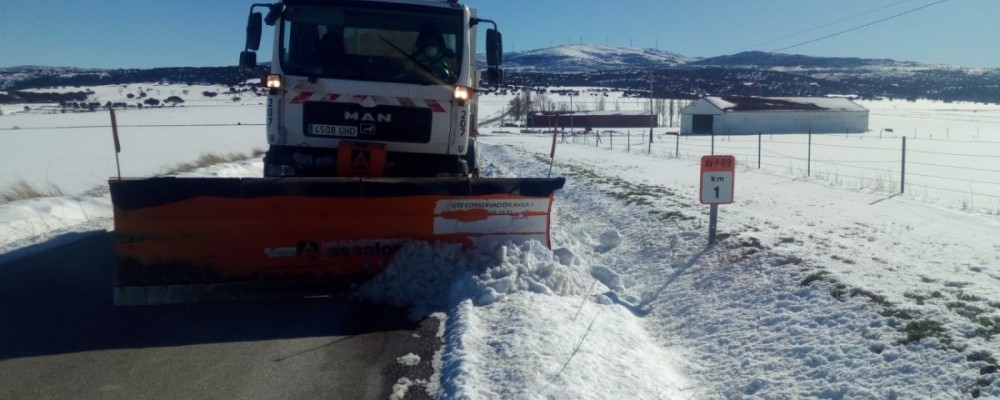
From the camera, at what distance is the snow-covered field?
4.60 metres

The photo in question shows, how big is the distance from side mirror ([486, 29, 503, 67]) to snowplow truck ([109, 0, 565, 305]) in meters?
0.02

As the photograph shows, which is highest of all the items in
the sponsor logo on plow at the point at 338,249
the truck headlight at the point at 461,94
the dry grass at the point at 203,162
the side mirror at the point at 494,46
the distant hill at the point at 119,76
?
A: the distant hill at the point at 119,76

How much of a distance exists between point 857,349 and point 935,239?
4202mm

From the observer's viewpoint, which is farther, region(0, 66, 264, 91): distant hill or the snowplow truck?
region(0, 66, 264, 91): distant hill

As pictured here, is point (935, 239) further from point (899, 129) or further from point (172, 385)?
point (899, 129)

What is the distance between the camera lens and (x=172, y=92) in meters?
77.9

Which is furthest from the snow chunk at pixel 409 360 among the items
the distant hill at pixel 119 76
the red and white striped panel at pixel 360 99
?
the distant hill at pixel 119 76

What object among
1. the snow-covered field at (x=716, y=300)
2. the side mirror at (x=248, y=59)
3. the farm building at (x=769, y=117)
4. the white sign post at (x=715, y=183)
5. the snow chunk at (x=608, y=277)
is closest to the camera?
the snow-covered field at (x=716, y=300)

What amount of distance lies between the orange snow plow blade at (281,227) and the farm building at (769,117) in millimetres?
60625

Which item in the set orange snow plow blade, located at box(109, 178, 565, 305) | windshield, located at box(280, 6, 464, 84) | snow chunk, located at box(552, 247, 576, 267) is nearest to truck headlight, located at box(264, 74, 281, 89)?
windshield, located at box(280, 6, 464, 84)

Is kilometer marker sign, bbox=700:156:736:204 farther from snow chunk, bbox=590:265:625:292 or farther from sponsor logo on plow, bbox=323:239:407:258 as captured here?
sponsor logo on plow, bbox=323:239:407:258

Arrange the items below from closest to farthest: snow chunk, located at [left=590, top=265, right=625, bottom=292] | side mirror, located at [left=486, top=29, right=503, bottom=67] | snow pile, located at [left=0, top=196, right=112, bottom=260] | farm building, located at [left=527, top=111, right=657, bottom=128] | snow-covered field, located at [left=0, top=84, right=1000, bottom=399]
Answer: snow-covered field, located at [left=0, top=84, right=1000, bottom=399] → snow chunk, located at [left=590, top=265, right=625, bottom=292] → side mirror, located at [left=486, top=29, right=503, bottom=67] → snow pile, located at [left=0, top=196, right=112, bottom=260] → farm building, located at [left=527, top=111, right=657, bottom=128]

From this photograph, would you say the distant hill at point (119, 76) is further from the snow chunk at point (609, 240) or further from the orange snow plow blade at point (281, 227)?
the orange snow plow blade at point (281, 227)

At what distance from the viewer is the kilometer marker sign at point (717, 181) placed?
8453 mm
